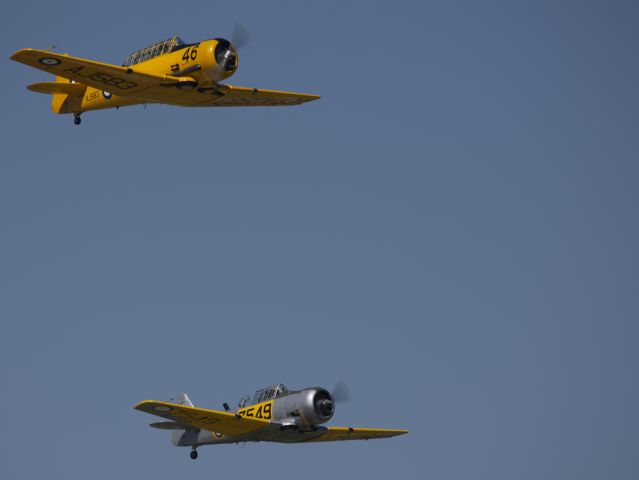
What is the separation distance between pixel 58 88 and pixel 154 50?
4507mm

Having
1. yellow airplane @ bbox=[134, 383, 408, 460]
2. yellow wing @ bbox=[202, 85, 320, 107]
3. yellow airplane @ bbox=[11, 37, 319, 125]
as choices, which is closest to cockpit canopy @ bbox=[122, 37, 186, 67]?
yellow airplane @ bbox=[11, 37, 319, 125]

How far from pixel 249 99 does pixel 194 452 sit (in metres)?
13.2

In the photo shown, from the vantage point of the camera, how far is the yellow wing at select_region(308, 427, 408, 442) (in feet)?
156

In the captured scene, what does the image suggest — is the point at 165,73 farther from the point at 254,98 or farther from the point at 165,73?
the point at 254,98

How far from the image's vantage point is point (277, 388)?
4581 centimetres

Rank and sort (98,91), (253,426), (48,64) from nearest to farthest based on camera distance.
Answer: (48,64), (253,426), (98,91)

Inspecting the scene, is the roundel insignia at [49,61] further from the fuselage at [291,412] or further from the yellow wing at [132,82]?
the fuselage at [291,412]

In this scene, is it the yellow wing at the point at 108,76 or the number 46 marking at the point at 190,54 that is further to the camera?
the number 46 marking at the point at 190,54

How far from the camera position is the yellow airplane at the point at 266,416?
44.2 metres

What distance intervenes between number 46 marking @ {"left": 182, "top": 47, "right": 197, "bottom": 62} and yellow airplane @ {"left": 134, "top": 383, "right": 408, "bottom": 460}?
11.4 m

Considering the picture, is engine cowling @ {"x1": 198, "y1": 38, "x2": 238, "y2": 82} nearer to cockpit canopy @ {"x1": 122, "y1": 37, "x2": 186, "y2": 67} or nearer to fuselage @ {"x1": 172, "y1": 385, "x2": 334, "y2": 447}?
cockpit canopy @ {"x1": 122, "y1": 37, "x2": 186, "y2": 67}

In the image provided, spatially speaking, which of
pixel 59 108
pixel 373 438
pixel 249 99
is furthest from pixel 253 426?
pixel 59 108

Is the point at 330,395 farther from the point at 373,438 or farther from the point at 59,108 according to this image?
the point at 59,108

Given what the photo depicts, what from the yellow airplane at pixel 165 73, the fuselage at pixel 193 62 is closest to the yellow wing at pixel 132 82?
the yellow airplane at pixel 165 73
